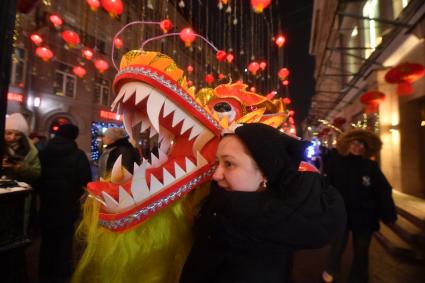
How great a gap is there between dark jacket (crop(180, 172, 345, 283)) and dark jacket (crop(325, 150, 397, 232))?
8.02 feet

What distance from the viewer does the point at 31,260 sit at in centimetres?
360

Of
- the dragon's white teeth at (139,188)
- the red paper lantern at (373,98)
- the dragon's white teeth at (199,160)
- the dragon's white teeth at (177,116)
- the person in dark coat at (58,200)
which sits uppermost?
the red paper lantern at (373,98)

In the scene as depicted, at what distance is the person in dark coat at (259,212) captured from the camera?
3.10ft

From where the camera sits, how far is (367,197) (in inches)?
125

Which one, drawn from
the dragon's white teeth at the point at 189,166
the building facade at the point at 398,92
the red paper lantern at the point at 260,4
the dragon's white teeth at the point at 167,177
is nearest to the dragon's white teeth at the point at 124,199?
the dragon's white teeth at the point at 167,177

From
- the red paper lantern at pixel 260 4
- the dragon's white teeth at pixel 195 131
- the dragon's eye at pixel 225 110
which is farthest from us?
the red paper lantern at pixel 260 4

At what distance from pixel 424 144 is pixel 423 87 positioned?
183 centimetres

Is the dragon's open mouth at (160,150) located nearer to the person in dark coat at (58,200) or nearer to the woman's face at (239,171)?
the woman's face at (239,171)

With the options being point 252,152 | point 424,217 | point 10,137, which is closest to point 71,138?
point 10,137

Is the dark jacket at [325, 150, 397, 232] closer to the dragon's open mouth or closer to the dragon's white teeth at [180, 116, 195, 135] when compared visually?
the dragon's open mouth

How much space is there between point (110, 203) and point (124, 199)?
0.23 ft

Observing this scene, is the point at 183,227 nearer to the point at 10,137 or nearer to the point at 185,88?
the point at 185,88

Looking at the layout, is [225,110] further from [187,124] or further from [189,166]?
[189,166]

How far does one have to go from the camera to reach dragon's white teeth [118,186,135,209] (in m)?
1.16
